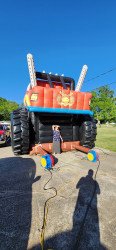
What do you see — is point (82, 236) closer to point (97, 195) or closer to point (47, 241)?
point (47, 241)

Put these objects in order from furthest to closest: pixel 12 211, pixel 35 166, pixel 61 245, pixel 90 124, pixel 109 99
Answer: pixel 109 99
pixel 90 124
pixel 35 166
pixel 12 211
pixel 61 245

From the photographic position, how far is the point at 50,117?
8.35m

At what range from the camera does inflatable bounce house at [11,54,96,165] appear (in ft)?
23.6

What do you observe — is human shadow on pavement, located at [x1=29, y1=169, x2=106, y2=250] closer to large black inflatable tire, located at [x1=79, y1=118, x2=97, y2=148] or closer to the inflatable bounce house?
the inflatable bounce house

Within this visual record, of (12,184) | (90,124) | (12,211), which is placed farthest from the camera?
(90,124)

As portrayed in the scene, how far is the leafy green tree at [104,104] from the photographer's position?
5104 cm

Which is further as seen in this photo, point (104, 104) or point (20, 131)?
point (104, 104)

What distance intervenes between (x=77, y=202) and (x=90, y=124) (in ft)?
18.0

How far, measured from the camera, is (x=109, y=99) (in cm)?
5203

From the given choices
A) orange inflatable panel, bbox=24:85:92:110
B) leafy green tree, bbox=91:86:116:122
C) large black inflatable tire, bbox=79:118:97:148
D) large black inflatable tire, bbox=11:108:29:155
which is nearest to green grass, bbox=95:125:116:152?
large black inflatable tire, bbox=79:118:97:148

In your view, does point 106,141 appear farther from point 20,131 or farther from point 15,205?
point 15,205

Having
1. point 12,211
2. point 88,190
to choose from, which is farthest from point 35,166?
point 12,211

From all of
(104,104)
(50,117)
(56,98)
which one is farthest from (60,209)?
(104,104)

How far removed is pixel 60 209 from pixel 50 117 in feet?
17.5
